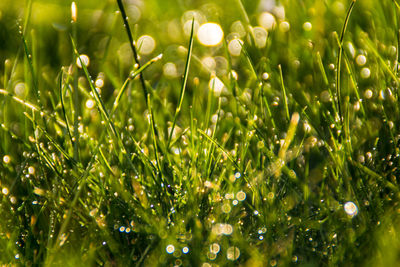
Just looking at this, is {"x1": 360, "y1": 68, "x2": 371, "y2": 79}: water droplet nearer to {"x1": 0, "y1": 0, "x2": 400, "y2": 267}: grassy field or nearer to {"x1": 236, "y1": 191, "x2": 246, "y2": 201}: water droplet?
{"x1": 0, "y1": 0, "x2": 400, "y2": 267}: grassy field

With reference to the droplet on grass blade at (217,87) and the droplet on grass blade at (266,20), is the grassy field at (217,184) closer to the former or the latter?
the droplet on grass blade at (217,87)

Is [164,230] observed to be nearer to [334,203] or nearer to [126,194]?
[126,194]

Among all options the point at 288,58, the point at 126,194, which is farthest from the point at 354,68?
the point at 126,194

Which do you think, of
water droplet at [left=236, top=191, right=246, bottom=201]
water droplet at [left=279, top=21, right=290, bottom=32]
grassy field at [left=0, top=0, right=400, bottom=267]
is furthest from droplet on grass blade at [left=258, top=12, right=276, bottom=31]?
water droplet at [left=236, top=191, right=246, bottom=201]

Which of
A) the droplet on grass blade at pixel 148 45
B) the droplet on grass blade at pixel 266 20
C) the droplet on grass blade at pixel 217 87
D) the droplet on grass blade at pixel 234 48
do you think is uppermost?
the droplet on grass blade at pixel 217 87

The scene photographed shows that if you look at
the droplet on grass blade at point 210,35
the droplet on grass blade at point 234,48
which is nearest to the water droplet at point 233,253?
the droplet on grass blade at point 234,48

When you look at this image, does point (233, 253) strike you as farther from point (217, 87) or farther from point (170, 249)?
point (217, 87)

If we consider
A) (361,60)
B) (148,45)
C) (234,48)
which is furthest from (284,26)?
(148,45)

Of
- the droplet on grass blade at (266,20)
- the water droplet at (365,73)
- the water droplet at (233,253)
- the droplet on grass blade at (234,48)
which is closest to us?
the water droplet at (233,253)

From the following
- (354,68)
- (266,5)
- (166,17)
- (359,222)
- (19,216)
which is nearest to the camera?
(359,222)

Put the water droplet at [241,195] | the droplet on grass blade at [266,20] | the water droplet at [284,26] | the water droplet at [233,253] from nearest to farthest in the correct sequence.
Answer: the water droplet at [233,253] < the water droplet at [241,195] < the water droplet at [284,26] < the droplet on grass blade at [266,20]

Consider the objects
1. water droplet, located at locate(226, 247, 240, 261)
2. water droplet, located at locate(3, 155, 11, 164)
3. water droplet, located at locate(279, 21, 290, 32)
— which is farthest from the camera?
water droplet, located at locate(279, 21, 290, 32)
